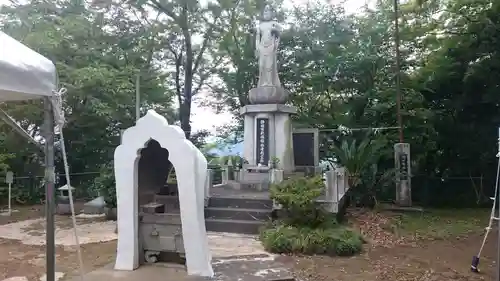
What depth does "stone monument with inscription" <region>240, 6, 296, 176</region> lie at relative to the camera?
38.8 feet

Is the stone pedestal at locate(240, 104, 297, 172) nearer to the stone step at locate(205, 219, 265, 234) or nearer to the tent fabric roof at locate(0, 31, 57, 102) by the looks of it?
the stone step at locate(205, 219, 265, 234)

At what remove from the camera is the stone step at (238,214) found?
8.63 m

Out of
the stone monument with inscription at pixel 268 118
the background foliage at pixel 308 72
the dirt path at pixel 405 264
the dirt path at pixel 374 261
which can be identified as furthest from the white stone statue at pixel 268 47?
the dirt path at pixel 405 264

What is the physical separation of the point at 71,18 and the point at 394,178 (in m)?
10.4

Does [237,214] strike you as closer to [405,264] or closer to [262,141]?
[262,141]

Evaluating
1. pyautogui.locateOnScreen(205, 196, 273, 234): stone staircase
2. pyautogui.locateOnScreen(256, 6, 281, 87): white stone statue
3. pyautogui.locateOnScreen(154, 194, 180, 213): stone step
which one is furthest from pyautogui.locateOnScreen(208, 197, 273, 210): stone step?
pyautogui.locateOnScreen(256, 6, 281, 87): white stone statue

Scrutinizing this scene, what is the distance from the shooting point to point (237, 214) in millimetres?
8844

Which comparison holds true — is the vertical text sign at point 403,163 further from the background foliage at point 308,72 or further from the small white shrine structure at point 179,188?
the small white shrine structure at point 179,188

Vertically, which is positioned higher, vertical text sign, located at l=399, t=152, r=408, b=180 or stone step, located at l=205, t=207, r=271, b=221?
vertical text sign, located at l=399, t=152, r=408, b=180

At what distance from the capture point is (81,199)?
13.8 metres

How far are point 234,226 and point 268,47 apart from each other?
587cm

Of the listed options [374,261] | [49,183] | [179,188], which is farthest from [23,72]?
[374,261]

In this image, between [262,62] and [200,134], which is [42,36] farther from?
[200,134]

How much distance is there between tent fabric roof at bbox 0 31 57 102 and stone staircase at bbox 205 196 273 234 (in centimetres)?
594
